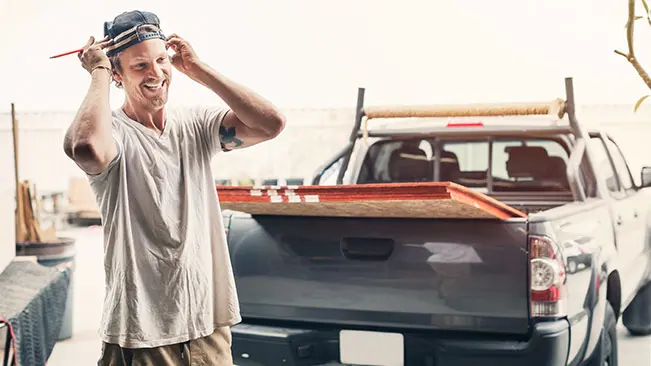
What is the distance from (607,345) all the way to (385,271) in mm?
1069

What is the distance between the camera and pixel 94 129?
1560 mm

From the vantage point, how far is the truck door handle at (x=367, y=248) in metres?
2.43

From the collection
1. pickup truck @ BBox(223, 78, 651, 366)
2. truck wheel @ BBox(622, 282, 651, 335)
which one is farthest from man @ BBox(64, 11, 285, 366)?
truck wheel @ BBox(622, 282, 651, 335)

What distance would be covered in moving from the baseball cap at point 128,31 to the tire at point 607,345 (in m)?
1.89

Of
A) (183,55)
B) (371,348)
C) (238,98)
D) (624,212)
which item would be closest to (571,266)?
(371,348)

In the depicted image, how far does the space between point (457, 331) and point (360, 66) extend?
210cm

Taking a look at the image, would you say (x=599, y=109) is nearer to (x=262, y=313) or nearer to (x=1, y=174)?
(x=262, y=313)

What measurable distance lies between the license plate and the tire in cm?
77

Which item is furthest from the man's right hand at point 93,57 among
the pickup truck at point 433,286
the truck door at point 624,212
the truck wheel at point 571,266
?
the truck door at point 624,212

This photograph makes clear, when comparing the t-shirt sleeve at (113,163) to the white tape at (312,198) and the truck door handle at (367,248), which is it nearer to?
the white tape at (312,198)

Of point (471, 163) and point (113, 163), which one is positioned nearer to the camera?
point (113, 163)

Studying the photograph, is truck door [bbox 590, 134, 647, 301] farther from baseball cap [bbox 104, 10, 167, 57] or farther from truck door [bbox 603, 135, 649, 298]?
baseball cap [bbox 104, 10, 167, 57]

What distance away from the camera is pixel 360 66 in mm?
4156

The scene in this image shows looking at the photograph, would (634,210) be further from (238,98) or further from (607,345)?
(238,98)
